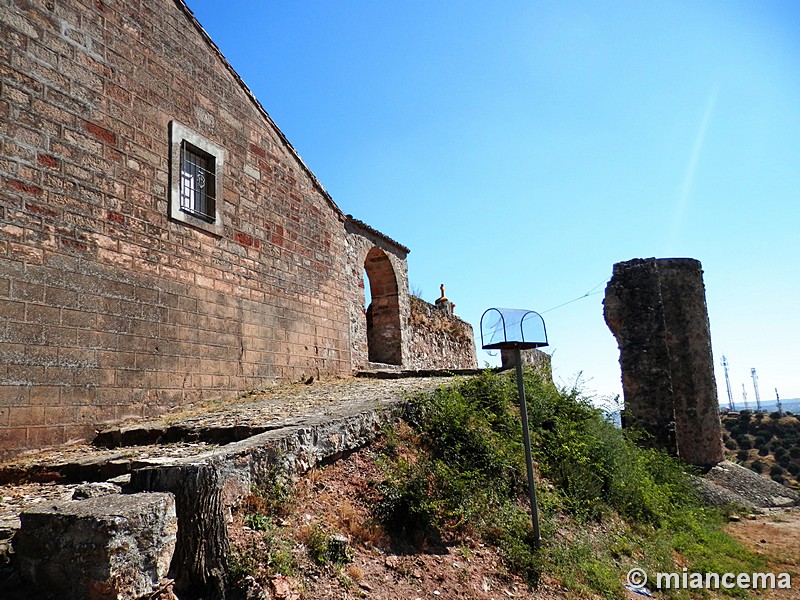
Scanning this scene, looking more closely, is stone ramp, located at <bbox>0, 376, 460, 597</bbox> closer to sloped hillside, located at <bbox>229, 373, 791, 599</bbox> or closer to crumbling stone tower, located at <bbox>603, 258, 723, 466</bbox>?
sloped hillside, located at <bbox>229, 373, 791, 599</bbox>

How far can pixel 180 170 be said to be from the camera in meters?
7.23

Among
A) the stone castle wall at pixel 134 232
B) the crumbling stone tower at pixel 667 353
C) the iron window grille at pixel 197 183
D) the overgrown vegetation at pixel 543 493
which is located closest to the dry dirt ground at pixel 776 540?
the overgrown vegetation at pixel 543 493

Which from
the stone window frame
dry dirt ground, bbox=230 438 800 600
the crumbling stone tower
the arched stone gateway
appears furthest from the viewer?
the arched stone gateway

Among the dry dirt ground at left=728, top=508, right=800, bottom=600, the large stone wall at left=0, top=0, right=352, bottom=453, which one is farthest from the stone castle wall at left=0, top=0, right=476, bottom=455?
the dry dirt ground at left=728, top=508, right=800, bottom=600

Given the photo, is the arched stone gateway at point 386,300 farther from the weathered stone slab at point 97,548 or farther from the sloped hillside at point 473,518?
the weathered stone slab at point 97,548

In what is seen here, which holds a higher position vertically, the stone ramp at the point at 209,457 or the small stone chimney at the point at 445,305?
the small stone chimney at the point at 445,305

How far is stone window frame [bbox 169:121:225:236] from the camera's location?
6980 mm

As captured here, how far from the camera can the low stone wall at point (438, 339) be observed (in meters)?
14.8

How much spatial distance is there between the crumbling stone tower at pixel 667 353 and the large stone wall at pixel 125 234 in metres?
7.20

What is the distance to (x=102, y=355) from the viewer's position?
5.74 m

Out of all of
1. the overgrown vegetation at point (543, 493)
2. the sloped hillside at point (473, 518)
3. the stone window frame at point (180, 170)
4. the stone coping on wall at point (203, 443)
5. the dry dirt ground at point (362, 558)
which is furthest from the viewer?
the stone window frame at point (180, 170)

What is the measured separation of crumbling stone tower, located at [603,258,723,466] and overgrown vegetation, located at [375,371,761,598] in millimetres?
3415

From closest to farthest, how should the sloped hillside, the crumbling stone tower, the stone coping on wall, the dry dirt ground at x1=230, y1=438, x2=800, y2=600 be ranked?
the dry dirt ground at x1=230, y1=438, x2=800, y2=600, the sloped hillside, the stone coping on wall, the crumbling stone tower

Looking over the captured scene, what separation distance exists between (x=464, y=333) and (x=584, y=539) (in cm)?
1282
